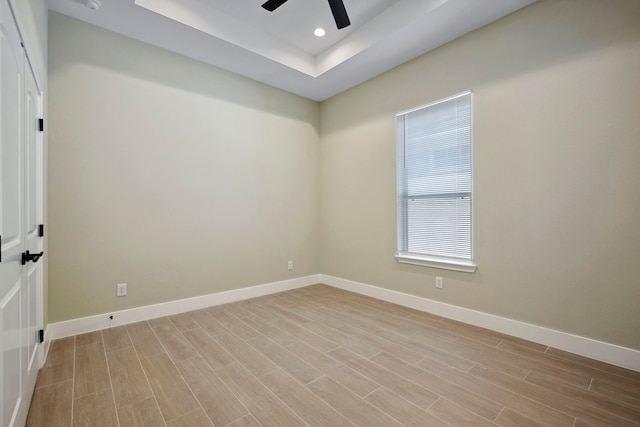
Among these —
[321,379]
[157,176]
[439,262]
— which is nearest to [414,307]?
[439,262]

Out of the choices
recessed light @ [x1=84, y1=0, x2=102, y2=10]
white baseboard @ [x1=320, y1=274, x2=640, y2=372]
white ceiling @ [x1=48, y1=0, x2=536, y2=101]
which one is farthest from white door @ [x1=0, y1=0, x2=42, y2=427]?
white baseboard @ [x1=320, y1=274, x2=640, y2=372]

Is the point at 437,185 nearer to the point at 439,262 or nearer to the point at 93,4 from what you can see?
the point at 439,262

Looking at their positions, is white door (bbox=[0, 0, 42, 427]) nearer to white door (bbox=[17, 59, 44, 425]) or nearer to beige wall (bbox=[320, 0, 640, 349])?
white door (bbox=[17, 59, 44, 425])

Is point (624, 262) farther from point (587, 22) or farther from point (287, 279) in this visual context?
point (287, 279)

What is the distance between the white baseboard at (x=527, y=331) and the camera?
2057 mm

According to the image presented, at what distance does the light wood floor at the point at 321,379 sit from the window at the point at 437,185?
837mm

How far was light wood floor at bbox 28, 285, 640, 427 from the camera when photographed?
5.11 feet

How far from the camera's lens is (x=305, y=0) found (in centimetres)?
276

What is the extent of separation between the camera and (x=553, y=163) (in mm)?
2367

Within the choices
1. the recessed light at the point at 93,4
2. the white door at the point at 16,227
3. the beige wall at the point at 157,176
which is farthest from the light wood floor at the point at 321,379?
the recessed light at the point at 93,4

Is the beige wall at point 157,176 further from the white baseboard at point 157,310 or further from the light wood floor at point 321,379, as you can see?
the light wood floor at point 321,379

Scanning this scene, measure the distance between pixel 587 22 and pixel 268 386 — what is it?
3679mm

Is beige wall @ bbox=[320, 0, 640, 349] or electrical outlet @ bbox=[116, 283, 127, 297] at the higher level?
beige wall @ bbox=[320, 0, 640, 349]

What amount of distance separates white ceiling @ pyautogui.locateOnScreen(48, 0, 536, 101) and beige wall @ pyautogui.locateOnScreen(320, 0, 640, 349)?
0.34m
